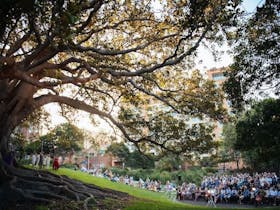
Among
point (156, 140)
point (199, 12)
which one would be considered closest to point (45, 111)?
point (156, 140)

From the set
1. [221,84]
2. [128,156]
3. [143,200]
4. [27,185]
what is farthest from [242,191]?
[128,156]

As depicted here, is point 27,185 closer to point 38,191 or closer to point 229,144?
point 38,191

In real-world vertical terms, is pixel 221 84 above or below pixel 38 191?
above

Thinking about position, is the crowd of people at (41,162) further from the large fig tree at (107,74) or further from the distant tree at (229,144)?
the distant tree at (229,144)

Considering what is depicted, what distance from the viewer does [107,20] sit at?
36.0 feet

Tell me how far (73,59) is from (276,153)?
14419 millimetres

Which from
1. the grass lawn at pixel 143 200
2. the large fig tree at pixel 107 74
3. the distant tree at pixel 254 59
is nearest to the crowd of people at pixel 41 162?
the grass lawn at pixel 143 200

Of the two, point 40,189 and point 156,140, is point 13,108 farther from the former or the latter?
point 156,140

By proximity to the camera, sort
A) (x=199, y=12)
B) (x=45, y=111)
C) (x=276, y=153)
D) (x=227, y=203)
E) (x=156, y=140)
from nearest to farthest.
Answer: (x=199, y=12)
(x=156, y=140)
(x=45, y=111)
(x=276, y=153)
(x=227, y=203)

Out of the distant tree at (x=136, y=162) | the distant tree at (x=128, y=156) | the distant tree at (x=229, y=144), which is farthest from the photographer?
the distant tree at (x=128, y=156)

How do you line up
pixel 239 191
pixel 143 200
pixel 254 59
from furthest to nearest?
pixel 239 191, pixel 143 200, pixel 254 59

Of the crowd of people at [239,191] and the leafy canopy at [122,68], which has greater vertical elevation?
the leafy canopy at [122,68]

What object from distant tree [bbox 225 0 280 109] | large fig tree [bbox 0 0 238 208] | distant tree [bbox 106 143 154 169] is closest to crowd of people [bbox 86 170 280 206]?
large fig tree [bbox 0 0 238 208]

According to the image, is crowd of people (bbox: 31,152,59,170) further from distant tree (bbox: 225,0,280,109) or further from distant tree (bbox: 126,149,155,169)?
distant tree (bbox: 126,149,155,169)
